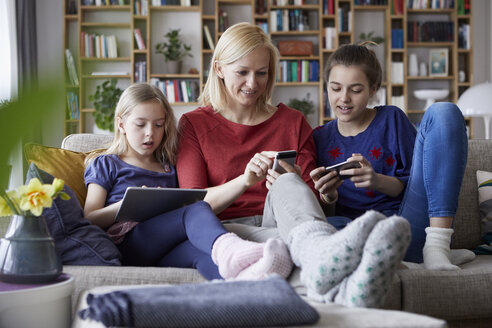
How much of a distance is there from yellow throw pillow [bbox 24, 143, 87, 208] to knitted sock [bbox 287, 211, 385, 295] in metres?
0.91

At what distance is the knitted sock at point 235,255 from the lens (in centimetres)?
113

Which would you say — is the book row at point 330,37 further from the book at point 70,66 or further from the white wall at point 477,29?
the book at point 70,66

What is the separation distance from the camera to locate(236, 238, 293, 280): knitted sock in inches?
42.9

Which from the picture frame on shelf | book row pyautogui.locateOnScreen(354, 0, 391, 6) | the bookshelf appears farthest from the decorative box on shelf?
the picture frame on shelf

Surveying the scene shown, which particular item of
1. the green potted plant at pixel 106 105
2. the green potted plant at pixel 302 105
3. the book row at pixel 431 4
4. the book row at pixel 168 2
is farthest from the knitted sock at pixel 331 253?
the book row at pixel 431 4

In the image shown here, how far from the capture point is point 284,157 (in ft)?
5.10

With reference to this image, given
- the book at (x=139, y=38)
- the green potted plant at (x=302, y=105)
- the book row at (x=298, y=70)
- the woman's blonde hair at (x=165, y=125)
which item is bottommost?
the woman's blonde hair at (x=165, y=125)

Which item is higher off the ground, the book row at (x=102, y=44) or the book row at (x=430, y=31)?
the book row at (x=430, y=31)

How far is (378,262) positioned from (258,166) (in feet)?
2.29

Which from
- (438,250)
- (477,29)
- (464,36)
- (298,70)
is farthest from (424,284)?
(477,29)

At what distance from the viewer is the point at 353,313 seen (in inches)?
35.7

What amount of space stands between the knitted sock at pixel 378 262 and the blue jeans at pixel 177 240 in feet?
1.41

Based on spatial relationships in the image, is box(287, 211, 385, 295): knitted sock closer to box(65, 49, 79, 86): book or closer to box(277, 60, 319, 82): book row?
box(65, 49, 79, 86): book

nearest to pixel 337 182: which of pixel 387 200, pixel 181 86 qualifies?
pixel 387 200
